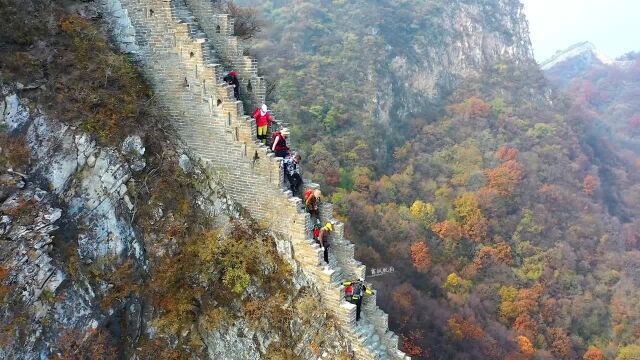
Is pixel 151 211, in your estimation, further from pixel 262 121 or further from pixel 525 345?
pixel 525 345

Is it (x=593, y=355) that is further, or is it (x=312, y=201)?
(x=593, y=355)

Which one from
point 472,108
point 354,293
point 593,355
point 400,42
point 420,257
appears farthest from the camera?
point 400,42

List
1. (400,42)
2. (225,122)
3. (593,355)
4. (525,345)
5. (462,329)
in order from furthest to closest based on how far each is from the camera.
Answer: (400,42), (593,355), (525,345), (462,329), (225,122)

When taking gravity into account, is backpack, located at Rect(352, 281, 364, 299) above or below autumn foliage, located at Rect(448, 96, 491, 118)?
above

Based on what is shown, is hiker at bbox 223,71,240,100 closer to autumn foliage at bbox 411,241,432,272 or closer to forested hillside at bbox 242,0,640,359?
forested hillside at bbox 242,0,640,359

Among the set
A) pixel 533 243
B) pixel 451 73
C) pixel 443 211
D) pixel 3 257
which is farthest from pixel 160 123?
pixel 451 73

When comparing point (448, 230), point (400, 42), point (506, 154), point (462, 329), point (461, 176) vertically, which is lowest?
point (462, 329)

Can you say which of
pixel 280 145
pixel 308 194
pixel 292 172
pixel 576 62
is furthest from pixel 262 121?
pixel 576 62

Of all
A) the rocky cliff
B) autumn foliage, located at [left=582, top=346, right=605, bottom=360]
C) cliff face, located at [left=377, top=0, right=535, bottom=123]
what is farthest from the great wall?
cliff face, located at [left=377, top=0, right=535, bottom=123]

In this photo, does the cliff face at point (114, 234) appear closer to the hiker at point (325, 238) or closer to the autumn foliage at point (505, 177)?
the hiker at point (325, 238)
